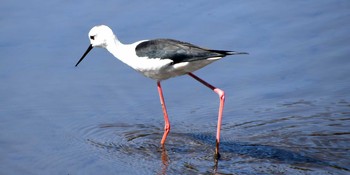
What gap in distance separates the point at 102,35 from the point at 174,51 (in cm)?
83

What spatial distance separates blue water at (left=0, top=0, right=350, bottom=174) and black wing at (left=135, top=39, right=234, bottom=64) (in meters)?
0.76

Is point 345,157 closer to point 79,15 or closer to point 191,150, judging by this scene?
point 191,150

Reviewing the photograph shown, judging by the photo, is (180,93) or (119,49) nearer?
(119,49)

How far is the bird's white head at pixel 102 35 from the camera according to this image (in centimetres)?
679

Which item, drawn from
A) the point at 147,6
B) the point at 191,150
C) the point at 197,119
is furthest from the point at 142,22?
the point at 191,150

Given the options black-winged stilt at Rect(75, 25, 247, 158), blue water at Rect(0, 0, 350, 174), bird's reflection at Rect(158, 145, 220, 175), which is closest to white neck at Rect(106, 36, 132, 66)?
black-winged stilt at Rect(75, 25, 247, 158)

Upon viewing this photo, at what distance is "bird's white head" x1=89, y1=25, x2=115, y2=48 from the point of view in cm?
679

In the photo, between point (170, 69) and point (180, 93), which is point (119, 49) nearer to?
point (170, 69)

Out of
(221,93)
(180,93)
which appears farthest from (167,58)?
(180,93)

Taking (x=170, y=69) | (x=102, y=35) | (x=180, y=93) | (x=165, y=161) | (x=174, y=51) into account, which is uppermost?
(x=102, y=35)

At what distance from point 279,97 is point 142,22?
6.93ft

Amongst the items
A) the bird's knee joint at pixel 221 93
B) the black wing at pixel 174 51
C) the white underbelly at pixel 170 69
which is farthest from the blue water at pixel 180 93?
the black wing at pixel 174 51

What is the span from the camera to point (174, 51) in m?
6.32

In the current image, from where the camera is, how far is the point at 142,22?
28.1 ft
